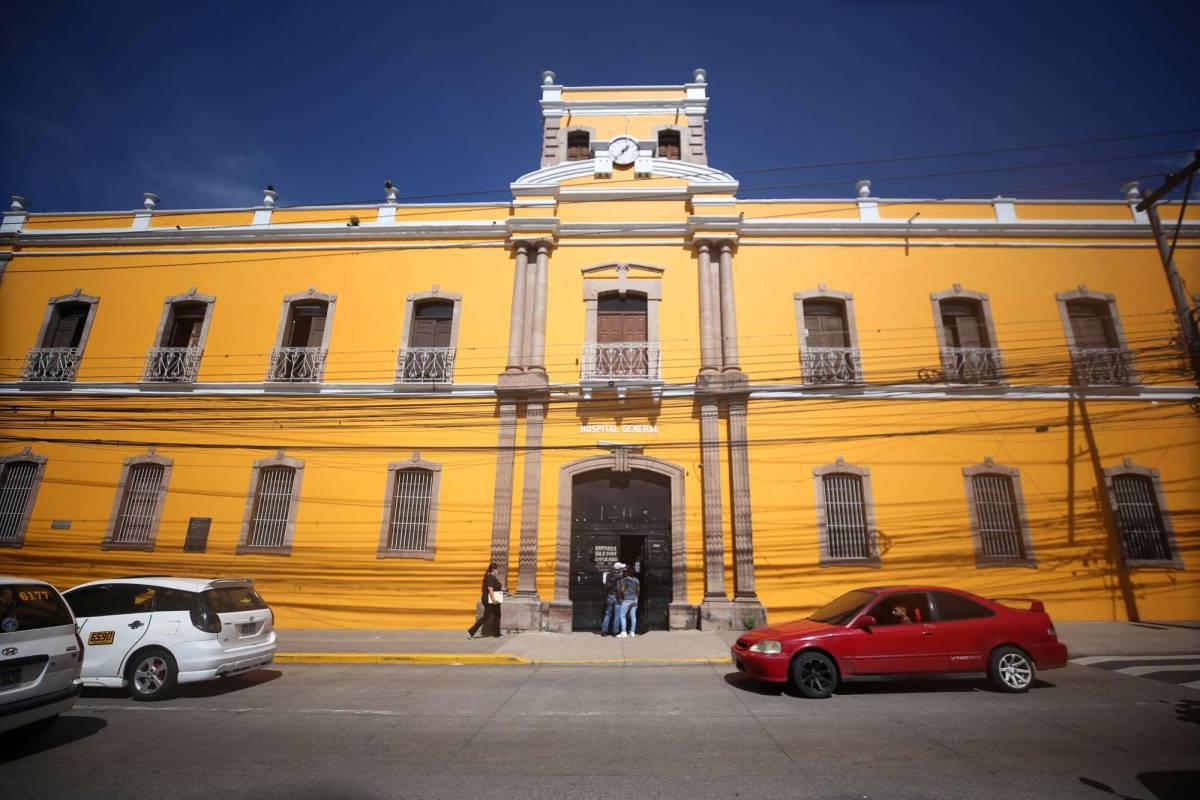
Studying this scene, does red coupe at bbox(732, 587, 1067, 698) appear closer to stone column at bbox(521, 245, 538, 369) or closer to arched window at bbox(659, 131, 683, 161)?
stone column at bbox(521, 245, 538, 369)

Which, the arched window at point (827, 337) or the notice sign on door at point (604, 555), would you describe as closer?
the notice sign on door at point (604, 555)

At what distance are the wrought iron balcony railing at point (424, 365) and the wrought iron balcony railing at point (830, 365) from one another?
8748 mm

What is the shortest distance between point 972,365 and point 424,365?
13.5 m

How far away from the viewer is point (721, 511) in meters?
11.8

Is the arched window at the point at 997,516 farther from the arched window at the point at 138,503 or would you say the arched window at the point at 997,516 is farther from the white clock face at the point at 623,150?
the arched window at the point at 138,503

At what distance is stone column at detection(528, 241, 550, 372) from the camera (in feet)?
42.6

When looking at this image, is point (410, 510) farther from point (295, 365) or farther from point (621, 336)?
point (621, 336)

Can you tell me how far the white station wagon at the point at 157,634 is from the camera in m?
7.12

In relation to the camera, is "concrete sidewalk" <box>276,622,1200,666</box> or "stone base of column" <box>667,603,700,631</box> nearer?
"concrete sidewalk" <box>276,622,1200,666</box>

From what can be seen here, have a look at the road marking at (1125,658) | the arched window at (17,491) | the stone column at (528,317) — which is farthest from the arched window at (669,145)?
the arched window at (17,491)

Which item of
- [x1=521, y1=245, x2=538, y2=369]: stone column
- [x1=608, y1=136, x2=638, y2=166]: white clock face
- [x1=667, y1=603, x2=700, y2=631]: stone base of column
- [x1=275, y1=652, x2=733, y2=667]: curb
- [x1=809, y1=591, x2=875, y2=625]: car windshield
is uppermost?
[x1=608, y1=136, x2=638, y2=166]: white clock face

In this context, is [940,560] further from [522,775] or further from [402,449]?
[402,449]

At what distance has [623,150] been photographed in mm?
14953

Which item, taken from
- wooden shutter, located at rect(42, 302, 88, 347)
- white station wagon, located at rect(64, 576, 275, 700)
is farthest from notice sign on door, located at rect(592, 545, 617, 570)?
wooden shutter, located at rect(42, 302, 88, 347)
